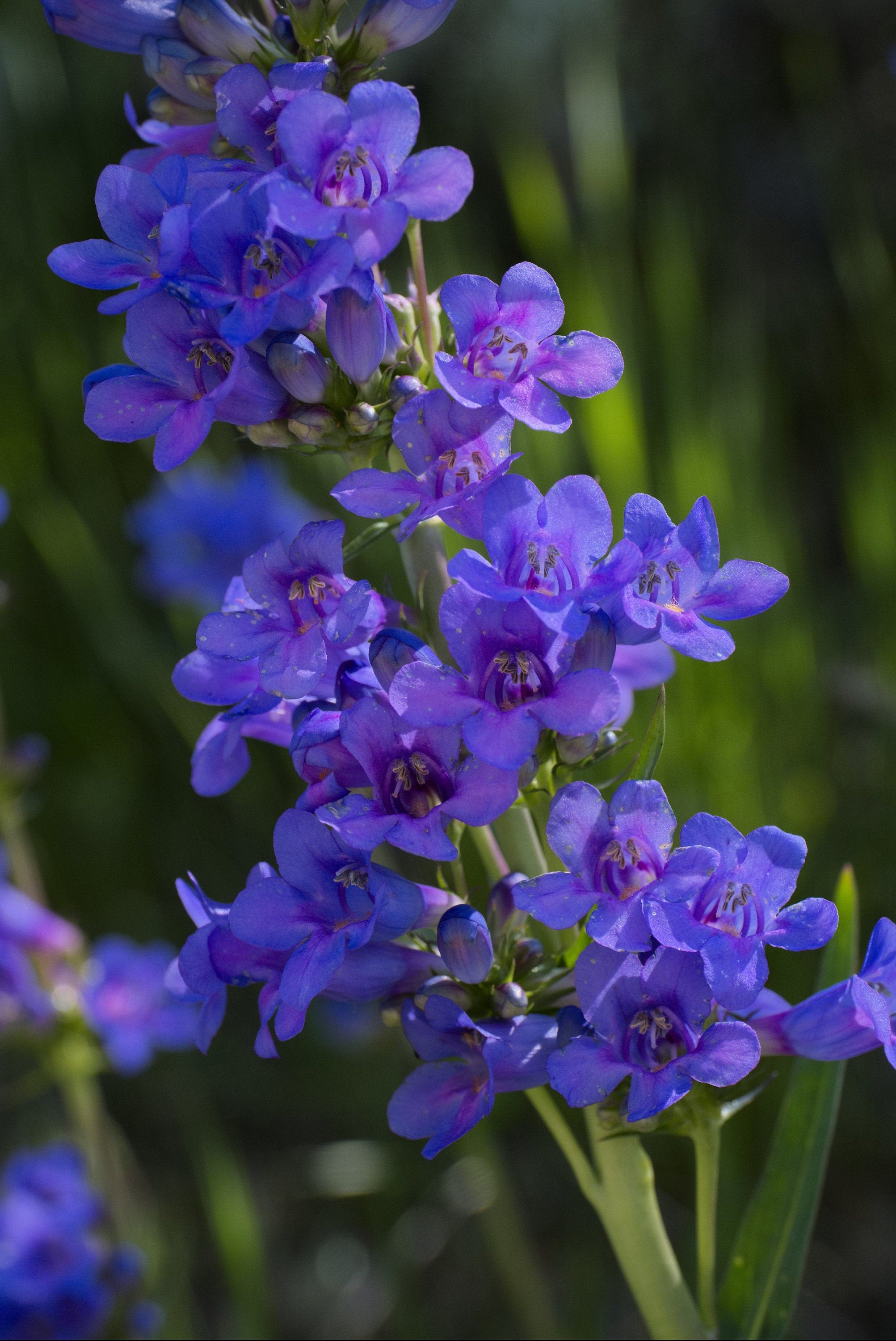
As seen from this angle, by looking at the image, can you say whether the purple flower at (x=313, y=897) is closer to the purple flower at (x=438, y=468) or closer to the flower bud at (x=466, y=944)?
the flower bud at (x=466, y=944)

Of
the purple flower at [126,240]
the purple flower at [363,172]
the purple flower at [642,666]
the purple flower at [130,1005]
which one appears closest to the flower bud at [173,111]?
the purple flower at [126,240]

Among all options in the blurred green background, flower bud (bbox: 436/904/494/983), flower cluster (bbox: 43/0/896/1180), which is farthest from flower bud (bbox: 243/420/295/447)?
the blurred green background

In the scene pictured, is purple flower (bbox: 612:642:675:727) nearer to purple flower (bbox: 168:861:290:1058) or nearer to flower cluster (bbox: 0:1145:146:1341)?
purple flower (bbox: 168:861:290:1058)

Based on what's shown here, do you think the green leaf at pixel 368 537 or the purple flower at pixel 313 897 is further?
the green leaf at pixel 368 537

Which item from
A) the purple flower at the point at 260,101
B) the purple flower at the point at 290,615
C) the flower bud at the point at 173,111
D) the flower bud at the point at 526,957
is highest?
the flower bud at the point at 173,111

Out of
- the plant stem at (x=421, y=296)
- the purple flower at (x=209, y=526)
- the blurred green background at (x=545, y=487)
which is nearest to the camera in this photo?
the plant stem at (x=421, y=296)

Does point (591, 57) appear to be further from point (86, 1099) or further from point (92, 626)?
point (86, 1099)

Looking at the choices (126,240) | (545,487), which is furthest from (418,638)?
(545,487)
